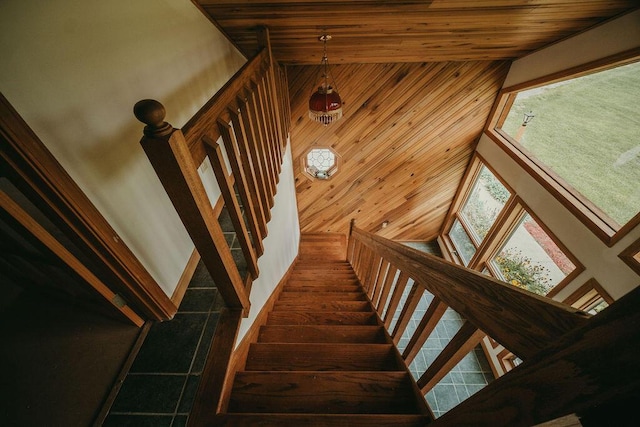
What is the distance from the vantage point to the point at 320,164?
5.11m

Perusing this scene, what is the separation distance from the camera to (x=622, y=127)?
2508 millimetres

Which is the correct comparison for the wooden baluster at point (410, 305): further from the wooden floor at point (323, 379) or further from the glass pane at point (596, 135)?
the glass pane at point (596, 135)

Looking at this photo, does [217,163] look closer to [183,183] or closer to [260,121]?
[183,183]

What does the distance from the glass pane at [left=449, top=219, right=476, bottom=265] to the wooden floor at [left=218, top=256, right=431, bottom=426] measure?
12.2 ft

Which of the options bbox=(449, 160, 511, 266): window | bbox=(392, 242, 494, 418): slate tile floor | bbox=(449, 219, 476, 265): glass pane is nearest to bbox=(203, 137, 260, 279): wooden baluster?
bbox=(392, 242, 494, 418): slate tile floor

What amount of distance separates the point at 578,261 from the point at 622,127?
1381 millimetres

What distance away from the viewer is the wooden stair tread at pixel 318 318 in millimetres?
2201

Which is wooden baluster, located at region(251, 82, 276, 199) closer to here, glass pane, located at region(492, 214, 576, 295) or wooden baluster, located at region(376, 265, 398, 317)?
wooden baluster, located at region(376, 265, 398, 317)

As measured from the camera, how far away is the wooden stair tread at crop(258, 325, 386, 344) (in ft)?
6.29

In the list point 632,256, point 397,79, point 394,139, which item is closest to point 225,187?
point 632,256

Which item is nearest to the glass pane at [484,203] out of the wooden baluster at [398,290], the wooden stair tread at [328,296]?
the wooden stair tread at [328,296]

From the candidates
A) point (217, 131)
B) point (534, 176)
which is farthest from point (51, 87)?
point (534, 176)

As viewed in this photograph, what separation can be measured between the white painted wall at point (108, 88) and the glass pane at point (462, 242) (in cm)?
502

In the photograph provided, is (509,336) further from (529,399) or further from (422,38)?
(422,38)
